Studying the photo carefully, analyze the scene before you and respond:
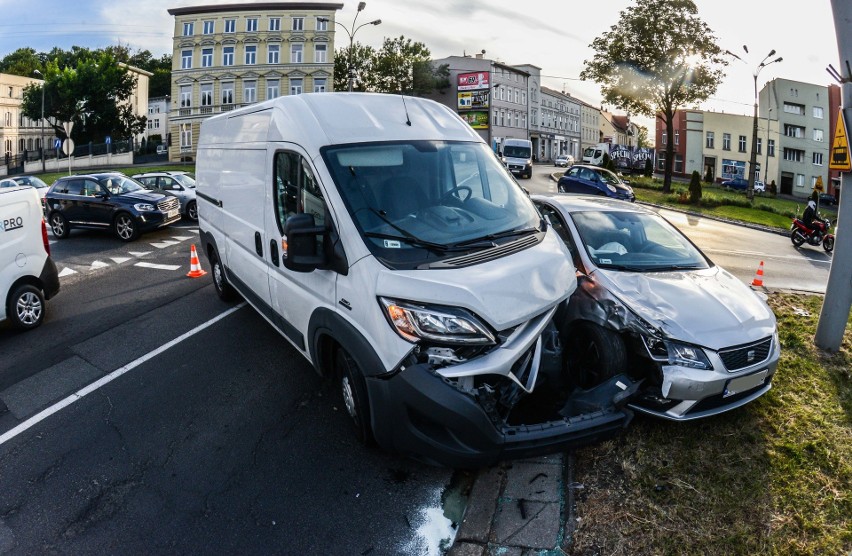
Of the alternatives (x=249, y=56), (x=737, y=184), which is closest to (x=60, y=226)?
(x=249, y=56)

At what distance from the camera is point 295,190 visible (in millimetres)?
4750

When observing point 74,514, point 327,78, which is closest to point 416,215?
point 74,514

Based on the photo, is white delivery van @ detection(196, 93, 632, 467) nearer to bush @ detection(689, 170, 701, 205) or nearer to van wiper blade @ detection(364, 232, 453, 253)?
van wiper blade @ detection(364, 232, 453, 253)

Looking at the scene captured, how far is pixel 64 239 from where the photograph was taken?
15.0 metres

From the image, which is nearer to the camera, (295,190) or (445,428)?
(445,428)

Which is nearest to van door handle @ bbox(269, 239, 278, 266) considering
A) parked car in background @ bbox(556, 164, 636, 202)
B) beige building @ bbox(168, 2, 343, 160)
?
parked car in background @ bbox(556, 164, 636, 202)

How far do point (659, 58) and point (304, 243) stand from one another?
33.9 m

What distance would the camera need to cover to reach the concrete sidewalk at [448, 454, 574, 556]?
134 inches

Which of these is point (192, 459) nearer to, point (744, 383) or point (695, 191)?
point (744, 383)

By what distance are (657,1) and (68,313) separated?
110 feet

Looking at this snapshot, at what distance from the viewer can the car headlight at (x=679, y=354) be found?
14.0ft

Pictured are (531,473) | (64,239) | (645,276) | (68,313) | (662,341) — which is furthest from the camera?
(64,239)

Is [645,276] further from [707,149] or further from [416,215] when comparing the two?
[707,149]

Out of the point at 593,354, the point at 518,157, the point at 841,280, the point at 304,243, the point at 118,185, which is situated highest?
the point at 518,157
